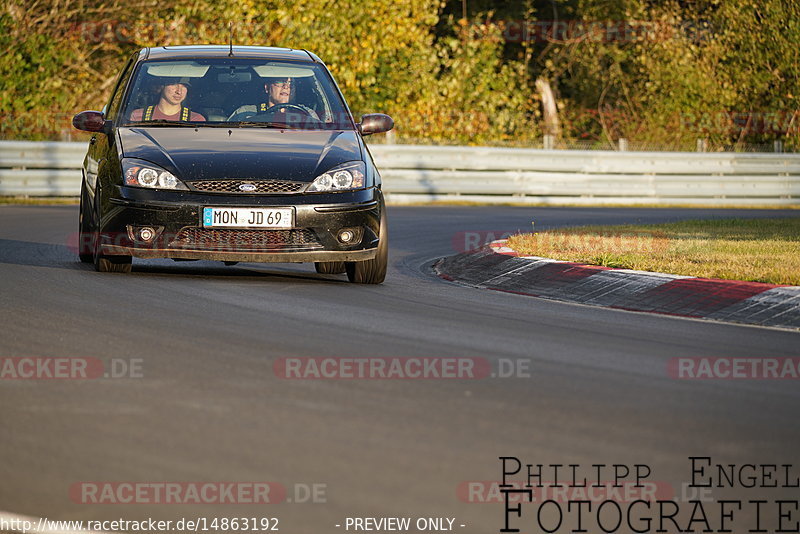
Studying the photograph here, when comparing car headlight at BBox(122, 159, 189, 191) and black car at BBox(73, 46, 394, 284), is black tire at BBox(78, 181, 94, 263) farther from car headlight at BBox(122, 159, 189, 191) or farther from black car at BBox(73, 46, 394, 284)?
car headlight at BBox(122, 159, 189, 191)

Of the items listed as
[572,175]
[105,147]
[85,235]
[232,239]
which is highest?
[105,147]

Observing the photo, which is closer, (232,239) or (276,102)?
(232,239)

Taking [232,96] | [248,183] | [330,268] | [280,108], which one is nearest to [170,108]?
[232,96]

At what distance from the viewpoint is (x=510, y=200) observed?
992 inches

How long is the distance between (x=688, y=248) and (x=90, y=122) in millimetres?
5335

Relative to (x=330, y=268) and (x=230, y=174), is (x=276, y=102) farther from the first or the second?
(x=230, y=174)

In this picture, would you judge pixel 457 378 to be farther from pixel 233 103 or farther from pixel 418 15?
pixel 418 15

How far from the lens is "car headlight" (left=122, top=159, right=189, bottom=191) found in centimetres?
1027

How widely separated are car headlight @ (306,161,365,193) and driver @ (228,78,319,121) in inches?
45.8

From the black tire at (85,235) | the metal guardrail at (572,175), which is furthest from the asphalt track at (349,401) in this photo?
the metal guardrail at (572,175)

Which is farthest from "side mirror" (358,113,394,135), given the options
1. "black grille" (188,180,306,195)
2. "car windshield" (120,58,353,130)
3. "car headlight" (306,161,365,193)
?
"black grille" (188,180,306,195)

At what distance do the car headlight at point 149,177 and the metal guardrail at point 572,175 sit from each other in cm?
1292

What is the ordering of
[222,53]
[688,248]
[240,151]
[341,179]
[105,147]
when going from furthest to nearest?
1. [688,248]
2. [222,53]
3. [105,147]
4. [240,151]
5. [341,179]

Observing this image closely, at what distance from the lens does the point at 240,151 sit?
10625 mm
